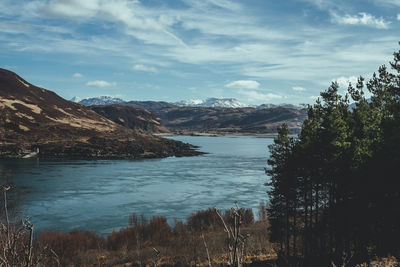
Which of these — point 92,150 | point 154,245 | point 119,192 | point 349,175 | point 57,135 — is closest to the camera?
point 349,175

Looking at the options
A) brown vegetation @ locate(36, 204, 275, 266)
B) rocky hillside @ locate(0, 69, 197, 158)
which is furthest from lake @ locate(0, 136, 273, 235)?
rocky hillside @ locate(0, 69, 197, 158)

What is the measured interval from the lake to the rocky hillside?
25.5m

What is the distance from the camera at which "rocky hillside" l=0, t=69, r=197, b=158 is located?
12038 cm

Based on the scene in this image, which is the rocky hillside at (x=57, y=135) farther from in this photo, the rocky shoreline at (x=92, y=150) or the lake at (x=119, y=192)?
the lake at (x=119, y=192)

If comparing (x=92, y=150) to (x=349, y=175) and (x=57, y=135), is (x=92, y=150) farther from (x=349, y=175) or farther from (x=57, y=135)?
(x=349, y=175)

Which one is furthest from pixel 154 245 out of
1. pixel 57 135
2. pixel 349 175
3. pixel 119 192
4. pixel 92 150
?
pixel 57 135

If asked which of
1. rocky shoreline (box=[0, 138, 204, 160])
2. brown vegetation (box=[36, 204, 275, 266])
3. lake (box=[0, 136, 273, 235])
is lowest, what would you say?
brown vegetation (box=[36, 204, 275, 266])

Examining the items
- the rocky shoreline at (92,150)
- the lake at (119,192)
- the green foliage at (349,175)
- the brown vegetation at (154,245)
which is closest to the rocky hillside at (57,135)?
the rocky shoreline at (92,150)

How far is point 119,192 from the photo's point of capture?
6281 centimetres

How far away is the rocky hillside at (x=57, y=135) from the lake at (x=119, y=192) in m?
25.5

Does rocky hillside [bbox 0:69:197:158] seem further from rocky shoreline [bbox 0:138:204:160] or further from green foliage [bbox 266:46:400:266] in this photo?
green foliage [bbox 266:46:400:266]

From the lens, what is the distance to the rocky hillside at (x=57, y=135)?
4739 inches

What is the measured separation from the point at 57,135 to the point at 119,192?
90037mm

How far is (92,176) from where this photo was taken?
7962 cm
